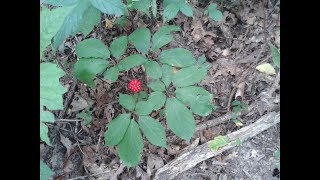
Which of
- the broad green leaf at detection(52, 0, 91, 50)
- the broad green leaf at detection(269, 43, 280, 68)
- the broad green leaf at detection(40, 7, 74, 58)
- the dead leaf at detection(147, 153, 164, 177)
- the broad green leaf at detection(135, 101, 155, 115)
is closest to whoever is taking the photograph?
the broad green leaf at detection(40, 7, 74, 58)

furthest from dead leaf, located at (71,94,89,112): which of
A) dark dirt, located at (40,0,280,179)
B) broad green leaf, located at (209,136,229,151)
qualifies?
broad green leaf, located at (209,136,229,151)

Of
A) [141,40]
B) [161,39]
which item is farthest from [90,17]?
[161,39]

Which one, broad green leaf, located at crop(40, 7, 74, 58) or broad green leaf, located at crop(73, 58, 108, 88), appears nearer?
broad green leaf, located at crop(40, 7, 74, 58)

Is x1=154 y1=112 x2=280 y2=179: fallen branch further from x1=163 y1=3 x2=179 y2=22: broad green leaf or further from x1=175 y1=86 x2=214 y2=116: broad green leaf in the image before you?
x1=163 y1=3 x2=179 y2=22: broad green leaf

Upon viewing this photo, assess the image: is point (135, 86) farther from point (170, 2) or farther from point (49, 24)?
point (49, 24)

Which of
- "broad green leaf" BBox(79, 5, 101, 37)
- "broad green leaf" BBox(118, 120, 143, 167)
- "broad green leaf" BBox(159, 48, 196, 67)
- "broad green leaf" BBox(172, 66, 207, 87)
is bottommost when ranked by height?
"broad green leaf" BBox(118, 120, 143, 167)

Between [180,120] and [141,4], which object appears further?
[141,4]

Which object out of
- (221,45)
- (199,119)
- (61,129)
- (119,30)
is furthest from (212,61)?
(61,129)
